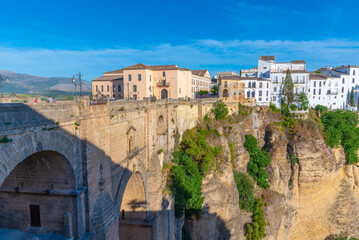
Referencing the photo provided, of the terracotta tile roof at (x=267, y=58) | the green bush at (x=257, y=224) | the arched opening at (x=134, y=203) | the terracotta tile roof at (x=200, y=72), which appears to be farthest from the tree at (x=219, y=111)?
the terracotta tile roof at (x=267, y=58)

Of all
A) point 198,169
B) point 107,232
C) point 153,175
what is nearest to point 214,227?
point 198,169

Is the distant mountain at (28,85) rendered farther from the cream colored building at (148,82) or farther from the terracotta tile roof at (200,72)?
the terracotta tile roof at (200,72)

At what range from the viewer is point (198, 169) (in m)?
22.5

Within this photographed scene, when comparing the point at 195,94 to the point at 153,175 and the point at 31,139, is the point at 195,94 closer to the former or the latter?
the point at 153,175

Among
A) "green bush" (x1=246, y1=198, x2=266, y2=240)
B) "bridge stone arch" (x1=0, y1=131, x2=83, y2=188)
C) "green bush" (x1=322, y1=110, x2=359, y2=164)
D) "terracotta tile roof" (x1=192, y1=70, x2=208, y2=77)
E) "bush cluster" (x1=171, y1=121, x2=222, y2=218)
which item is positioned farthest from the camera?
"terracotta tile roof" (x1=192, y1=70, x2=208, y2=77)

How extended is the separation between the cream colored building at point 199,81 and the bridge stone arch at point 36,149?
36.0 meters

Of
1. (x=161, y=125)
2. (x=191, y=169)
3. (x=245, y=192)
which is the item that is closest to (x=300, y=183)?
(x=245, y=192)

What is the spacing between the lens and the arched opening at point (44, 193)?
9.25m

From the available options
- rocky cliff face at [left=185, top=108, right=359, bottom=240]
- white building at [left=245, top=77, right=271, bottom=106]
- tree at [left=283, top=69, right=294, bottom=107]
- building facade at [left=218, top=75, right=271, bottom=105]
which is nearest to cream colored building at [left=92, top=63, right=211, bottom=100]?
building facade at [left=218, top=75, right=271, bottom=105]

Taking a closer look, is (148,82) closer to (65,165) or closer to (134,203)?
(134,203)

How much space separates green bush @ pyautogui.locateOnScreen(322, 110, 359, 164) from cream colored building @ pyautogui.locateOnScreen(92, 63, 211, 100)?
2114 cm

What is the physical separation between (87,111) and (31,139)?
278cm

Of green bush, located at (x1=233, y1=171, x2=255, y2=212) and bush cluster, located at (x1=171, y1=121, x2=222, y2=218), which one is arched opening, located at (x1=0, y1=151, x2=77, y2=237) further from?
green bush, located at (x1=233, y1=171, x2=255, y2=212)

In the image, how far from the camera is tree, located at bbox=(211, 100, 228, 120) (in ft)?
109
